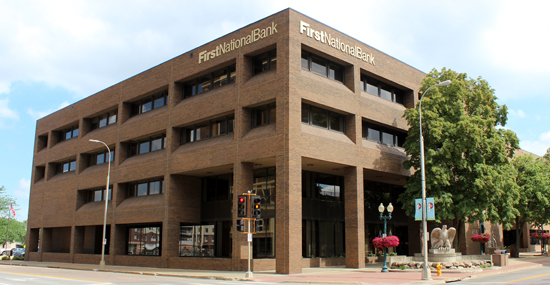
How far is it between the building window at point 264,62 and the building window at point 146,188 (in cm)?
1355

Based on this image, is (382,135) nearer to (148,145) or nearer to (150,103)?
(148,145)

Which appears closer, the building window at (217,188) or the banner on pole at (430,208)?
the banner on pole at (430,208)

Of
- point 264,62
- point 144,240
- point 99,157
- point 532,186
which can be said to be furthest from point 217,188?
point 532,186

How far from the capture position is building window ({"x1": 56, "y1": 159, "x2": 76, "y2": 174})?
53.3 metres

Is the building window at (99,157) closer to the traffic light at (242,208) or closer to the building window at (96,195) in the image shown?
the building window at (96,195)

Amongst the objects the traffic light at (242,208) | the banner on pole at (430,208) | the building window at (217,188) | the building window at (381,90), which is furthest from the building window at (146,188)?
the banner on pole at (430,208)

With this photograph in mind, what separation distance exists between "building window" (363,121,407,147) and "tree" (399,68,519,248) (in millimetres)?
2802

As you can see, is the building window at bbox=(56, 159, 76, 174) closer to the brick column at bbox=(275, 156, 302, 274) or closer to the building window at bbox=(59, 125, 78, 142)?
the building window at bbox=(59, 125, 78, 142)

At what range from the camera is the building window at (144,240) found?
42156 millimetres

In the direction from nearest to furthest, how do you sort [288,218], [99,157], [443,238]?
[288,218] → [443,238] → [99,157]

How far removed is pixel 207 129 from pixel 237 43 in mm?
7225

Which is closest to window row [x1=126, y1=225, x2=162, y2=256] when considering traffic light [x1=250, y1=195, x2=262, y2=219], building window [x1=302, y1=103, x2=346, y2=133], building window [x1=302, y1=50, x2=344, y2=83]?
building window [x1=302, y1=103, x2=346, y2=133]

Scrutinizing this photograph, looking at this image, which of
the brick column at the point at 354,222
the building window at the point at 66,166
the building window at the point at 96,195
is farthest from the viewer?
the building window at the point at 66,166

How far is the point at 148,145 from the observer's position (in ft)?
141
